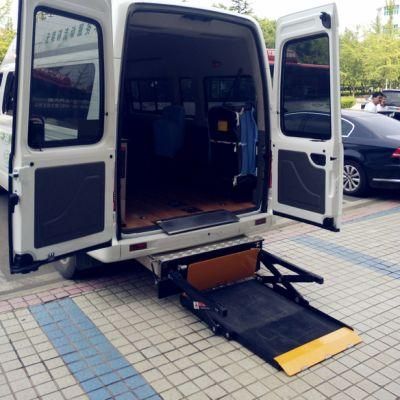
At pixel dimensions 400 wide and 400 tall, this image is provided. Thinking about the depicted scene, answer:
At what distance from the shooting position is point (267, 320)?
13.4 ft

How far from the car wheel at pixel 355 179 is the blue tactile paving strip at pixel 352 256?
2.52 m

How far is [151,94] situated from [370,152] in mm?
3848

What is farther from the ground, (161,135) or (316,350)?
(161,135)

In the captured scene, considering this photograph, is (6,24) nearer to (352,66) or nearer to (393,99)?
(393,99)

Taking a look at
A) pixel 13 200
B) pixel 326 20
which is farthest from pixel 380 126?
pixel 13 200

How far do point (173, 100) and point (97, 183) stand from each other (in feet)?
12.8

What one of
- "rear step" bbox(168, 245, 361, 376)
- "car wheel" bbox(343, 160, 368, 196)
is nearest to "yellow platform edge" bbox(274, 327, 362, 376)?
"rear step" bbox(168, 245, 361, 376)

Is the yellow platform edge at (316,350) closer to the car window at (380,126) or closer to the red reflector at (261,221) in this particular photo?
the red reflector at (261,221)

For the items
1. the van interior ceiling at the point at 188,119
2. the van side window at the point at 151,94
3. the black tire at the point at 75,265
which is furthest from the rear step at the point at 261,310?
the van side window at the point at 151,94

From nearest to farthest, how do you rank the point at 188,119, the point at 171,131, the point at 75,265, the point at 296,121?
the point at 296,121, the point at 75,265, the point at 171,131, the point at 188,119

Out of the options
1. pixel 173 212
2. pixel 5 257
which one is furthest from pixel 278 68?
pixel 5 257

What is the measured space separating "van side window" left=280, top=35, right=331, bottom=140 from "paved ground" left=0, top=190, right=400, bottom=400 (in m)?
1.66

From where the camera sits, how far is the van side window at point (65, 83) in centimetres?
322

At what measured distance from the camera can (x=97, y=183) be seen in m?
3.65
